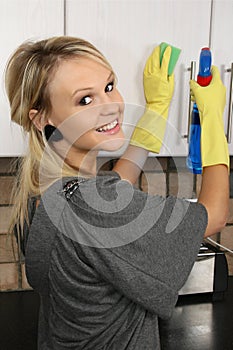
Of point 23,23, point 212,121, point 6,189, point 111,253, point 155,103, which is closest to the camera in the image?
point 111,253

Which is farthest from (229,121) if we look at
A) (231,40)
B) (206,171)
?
(206,171)

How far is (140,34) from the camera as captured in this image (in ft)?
4.30

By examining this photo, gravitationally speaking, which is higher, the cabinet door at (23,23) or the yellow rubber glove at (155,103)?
the cabinet door at (23,23)

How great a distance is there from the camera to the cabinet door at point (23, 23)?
1217 mm

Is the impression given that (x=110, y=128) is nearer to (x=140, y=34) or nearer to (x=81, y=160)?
(x=81, y=160)

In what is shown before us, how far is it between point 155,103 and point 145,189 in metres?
0.58

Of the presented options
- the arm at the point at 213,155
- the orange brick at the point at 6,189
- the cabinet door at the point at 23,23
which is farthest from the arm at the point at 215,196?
the orange brick at the point at 6,189

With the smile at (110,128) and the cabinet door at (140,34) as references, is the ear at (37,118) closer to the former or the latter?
the smile at (110,128)

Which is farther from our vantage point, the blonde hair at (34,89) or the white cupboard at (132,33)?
the white cupboard at (132,33)

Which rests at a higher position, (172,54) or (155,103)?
(172,54)

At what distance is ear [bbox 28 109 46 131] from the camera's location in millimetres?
1049

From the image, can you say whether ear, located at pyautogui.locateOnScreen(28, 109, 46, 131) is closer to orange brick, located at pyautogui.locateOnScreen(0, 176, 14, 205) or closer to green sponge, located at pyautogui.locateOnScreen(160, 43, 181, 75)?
green sponge, located at pyautogui.locateOnScreen(160, 43, 181, 75)

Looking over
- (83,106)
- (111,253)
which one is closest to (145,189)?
(83,106)

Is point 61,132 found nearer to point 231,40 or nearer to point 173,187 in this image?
point 231,40
